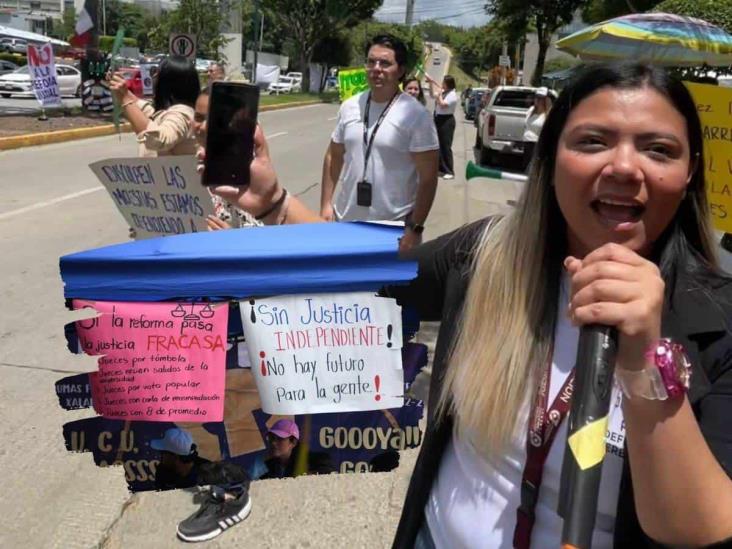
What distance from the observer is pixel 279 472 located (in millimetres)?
1614

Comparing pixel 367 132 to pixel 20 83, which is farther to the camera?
pixel 20 83

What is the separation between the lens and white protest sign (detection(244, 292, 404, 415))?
4.84ft

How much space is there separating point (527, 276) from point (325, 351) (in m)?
0.46

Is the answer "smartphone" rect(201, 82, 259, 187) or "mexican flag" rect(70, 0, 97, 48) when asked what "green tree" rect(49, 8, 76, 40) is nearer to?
"mexican flag" rect(70, 0, 97, 48)

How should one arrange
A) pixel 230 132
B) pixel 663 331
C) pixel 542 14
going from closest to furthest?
pixel 663 331 → pixel 230 132 → pixel 542 14

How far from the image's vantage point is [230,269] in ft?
4.77

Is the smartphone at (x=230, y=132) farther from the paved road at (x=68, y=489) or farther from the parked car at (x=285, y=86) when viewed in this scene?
the parked car at (x=285, y=86)

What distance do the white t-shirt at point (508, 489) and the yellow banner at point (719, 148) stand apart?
2722mm

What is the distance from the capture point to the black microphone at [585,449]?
0.71m

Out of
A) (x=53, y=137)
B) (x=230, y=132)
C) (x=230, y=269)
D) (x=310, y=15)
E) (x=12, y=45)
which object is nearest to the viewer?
(x=230, y=269)

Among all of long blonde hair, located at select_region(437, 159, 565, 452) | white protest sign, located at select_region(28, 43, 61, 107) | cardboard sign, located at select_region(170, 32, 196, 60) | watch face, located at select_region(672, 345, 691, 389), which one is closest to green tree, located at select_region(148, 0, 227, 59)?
white protest sign, located at select_region(28, 43, 61, 107)

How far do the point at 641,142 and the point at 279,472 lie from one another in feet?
3.35

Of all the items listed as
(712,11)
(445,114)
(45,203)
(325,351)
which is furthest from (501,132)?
(325,351)

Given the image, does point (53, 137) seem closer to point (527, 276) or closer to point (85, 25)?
point (85, 25)
